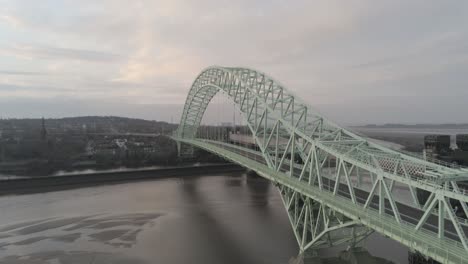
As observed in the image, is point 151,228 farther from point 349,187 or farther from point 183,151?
point 183,151

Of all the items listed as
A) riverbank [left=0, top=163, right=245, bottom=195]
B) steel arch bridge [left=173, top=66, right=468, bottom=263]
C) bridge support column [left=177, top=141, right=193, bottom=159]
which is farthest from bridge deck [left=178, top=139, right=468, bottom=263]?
bridge support column [left=177, top=141, right=193, bottom=159]

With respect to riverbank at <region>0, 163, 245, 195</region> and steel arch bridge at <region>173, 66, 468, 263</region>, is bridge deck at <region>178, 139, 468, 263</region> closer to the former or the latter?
steel arch bridge at <region>173, 66, 468, 263</region>

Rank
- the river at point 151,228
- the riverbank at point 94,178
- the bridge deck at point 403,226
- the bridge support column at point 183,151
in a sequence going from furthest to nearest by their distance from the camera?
1. the bridge support column at point 183,151
2. the riverbank at point 94,178
3. the river at point 151,228
4. the bridge deck at point 403,226

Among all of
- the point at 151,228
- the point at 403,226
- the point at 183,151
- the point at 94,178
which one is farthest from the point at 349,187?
the point at 183,151

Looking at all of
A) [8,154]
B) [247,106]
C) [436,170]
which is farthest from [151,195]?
[8,154]

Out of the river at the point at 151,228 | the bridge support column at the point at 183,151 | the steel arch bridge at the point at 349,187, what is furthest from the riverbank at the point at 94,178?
the steel arch bridge at the point at 349,187

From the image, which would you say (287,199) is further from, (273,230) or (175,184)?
(175,184)

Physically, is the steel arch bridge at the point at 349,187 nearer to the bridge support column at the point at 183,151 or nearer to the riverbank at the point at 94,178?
the riverbank at the point at 94,178
